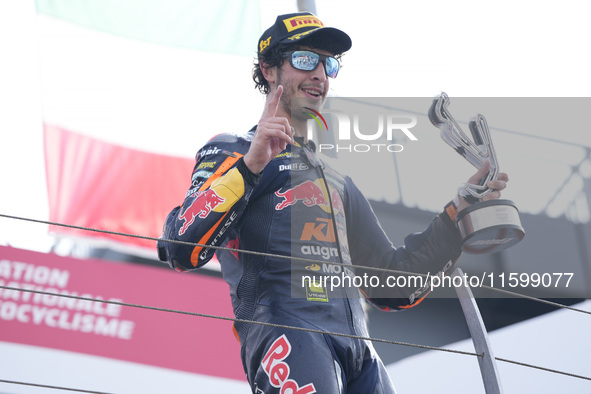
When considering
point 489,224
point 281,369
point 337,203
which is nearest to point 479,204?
point 489,224

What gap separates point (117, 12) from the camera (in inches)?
234

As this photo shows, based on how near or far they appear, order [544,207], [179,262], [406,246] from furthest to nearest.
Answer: [544,207], [406,246], [179,262]

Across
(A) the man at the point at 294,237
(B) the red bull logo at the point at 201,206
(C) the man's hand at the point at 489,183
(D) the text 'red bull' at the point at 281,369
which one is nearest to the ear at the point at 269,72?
(A) the man at the point at 294,237

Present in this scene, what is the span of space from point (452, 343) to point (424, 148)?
160cm

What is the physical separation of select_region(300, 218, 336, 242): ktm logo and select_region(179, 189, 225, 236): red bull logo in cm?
29

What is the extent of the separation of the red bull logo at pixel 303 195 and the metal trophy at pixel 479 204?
1.42ft

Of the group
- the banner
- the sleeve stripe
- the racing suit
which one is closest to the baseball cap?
the racing suit

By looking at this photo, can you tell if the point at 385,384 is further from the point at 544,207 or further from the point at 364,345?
the point at 544,207

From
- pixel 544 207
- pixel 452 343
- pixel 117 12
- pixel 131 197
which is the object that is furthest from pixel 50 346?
pixel 544 207

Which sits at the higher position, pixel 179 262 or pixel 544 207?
pixel 544 207

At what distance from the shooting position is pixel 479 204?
2.17m

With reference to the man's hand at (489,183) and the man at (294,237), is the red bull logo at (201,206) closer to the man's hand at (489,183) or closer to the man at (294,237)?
the man at (294,237)

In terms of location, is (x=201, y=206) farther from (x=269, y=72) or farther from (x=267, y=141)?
(x=269, y=72)

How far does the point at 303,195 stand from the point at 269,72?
514 mm
